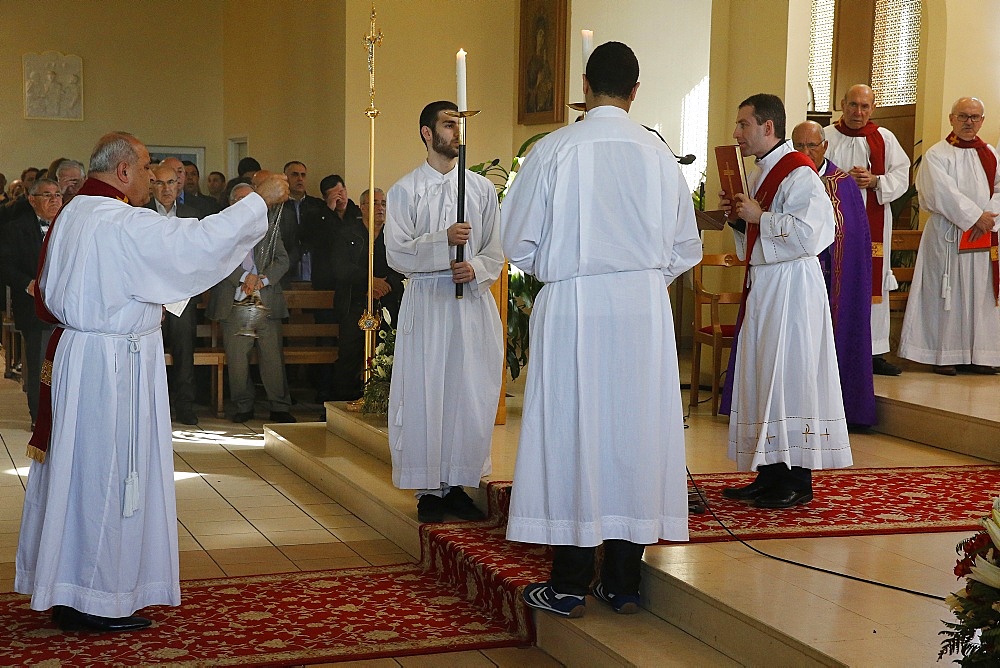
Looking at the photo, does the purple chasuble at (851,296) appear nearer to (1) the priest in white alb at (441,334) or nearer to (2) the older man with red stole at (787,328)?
(2) the older man with red stole at (787,328)

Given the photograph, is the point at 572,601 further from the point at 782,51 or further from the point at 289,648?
the point at 782,51

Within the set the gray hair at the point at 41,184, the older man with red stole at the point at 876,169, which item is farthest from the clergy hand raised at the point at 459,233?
the gray hair at the point at 41,184

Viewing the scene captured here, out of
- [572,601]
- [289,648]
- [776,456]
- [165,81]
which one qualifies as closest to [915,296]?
[776,456]

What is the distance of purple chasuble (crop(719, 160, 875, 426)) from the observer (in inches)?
279

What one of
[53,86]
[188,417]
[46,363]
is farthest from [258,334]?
[53,86]

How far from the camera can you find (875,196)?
8.25 m

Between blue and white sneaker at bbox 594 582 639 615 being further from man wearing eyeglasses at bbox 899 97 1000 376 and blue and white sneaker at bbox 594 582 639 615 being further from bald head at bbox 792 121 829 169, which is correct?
man wearing eyeglasses at bbox 899 97 1000 376

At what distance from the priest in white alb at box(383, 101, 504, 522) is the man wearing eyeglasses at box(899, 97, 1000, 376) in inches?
165

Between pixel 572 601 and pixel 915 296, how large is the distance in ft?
17.4

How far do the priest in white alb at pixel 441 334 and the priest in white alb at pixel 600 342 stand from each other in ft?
4.24

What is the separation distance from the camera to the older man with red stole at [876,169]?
27.0ft

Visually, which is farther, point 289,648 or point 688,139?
point 688,139

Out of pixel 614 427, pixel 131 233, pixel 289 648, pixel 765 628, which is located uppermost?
pixel 131 233

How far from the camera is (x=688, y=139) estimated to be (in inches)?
477
